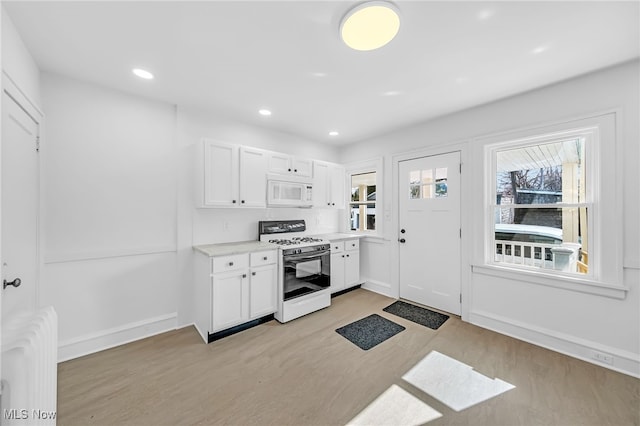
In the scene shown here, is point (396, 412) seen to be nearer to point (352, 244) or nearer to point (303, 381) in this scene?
point (303, 381)

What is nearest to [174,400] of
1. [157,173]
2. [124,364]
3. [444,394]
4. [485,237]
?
[124,364]

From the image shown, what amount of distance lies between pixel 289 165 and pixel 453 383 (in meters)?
3.02

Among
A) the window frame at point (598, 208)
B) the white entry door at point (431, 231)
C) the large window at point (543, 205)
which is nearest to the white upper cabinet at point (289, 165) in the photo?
the white entry door at point (431, 231)

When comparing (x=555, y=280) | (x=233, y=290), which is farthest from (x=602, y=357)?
(x=233, y=290)

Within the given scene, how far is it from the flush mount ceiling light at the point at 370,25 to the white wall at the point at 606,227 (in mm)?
1927

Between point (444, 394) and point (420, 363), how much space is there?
37 centimetres

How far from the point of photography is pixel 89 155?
2.38 metres

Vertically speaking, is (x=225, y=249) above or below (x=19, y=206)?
below

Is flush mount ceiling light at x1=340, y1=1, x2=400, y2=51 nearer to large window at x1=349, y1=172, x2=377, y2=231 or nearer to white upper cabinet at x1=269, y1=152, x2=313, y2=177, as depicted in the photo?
white upper cabinet at x1=269, y1=152, x2=313, y2=177

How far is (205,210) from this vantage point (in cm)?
307

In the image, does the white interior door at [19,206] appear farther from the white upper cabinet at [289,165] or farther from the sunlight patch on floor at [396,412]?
the sunlight patch on floor at [396,412]

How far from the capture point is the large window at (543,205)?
240cm

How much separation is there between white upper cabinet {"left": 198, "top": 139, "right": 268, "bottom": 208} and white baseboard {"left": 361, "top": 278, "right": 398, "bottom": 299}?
89.3 inches

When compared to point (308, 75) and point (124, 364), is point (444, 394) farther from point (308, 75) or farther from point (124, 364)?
point (308, 75)
